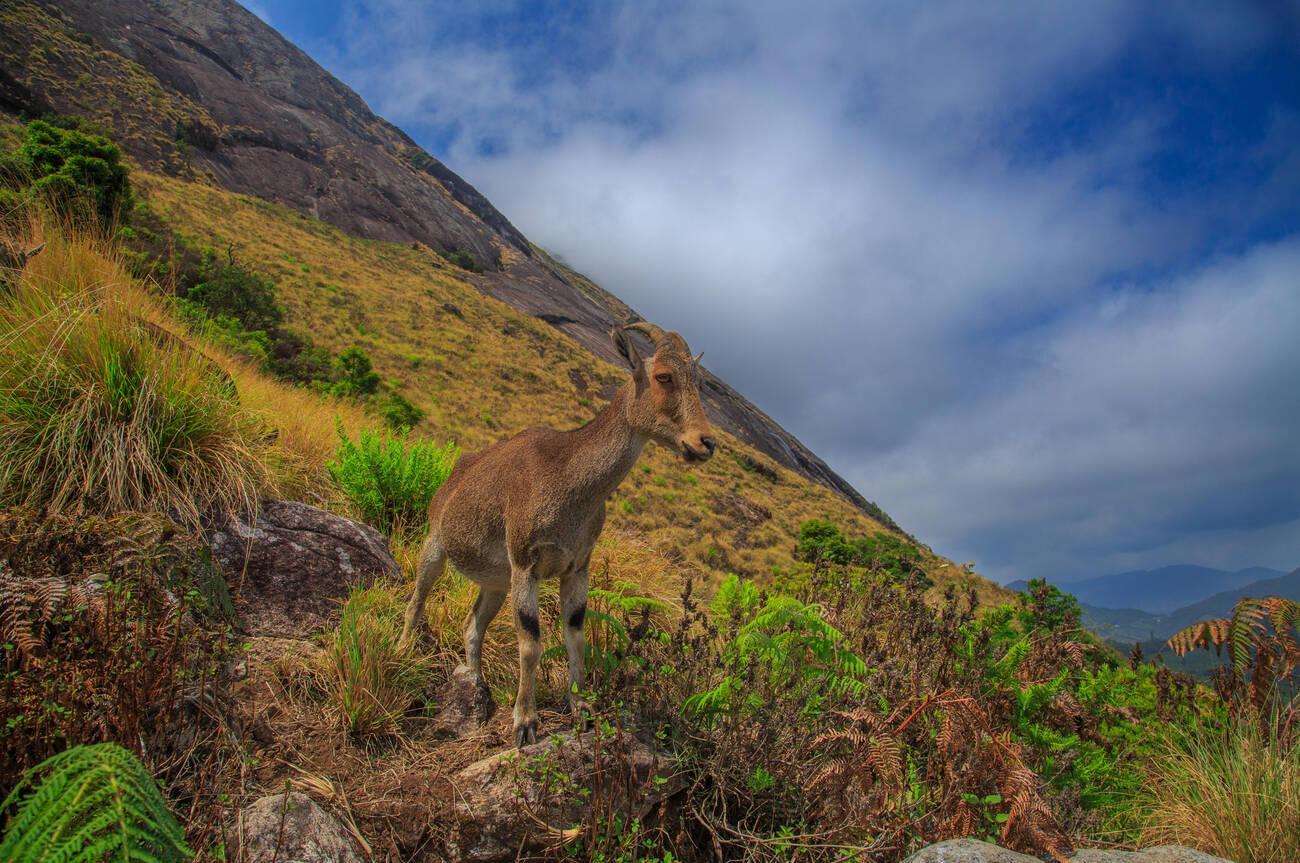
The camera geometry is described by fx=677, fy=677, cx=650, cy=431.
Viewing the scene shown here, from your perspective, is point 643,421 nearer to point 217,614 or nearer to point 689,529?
point 217,614

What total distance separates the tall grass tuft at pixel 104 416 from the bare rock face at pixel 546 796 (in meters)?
3.40

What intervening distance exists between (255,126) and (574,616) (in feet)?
288

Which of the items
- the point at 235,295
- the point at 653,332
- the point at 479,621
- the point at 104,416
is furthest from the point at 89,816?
the point at 235,295

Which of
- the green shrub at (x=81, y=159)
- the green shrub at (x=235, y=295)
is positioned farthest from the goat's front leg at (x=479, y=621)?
the green shrub at (x=235, y=295)

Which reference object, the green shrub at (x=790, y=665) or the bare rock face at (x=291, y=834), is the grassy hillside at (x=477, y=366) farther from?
the bare rock face at (x=291, y=834)

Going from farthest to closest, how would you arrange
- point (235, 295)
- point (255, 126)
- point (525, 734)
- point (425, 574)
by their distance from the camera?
point (255, 126) < point (235, 295) < point (425, 574) < point (525, 734)

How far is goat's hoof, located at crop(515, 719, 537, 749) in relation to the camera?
396cm

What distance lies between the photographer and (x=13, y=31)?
2058 inches

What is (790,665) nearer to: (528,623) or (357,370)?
(528,623)

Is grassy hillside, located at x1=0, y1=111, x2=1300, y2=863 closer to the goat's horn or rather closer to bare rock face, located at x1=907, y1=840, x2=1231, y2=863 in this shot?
bare rock face, located at x1=907, y1=840, x2=1231, y2=863

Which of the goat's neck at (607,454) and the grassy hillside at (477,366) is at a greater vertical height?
the grassy hillside at (477,366)

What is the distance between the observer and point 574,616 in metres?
4.36

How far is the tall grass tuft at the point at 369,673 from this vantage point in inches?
172

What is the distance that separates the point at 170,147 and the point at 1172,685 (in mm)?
73590
